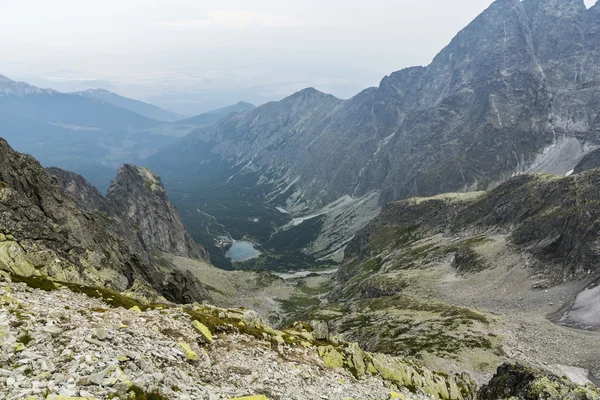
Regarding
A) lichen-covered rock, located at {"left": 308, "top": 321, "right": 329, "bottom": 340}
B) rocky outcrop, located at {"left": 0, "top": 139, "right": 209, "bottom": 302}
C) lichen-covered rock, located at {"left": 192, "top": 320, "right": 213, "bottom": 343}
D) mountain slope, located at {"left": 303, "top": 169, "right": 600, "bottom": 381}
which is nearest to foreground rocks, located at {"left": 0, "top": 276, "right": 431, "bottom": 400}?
lichen-covered rock, located at {"left": 192, "top": 320, "right": 213, "bottom": 343}

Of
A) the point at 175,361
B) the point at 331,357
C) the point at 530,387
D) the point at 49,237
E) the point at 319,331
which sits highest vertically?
the point at 49,237

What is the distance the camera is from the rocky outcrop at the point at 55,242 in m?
46.3

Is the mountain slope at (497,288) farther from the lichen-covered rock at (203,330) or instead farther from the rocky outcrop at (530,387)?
the lichen-covered rock at (203,330)

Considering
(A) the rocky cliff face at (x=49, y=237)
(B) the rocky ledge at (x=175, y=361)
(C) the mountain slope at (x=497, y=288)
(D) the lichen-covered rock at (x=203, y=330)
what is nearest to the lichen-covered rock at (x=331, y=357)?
(B) the rocky ledge at (x=175, y=361)

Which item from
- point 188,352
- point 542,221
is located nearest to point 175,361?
point 188,352

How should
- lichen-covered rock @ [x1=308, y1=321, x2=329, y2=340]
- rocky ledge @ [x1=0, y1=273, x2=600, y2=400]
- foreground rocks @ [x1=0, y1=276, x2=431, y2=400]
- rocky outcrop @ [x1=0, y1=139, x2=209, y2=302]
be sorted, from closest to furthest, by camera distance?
foreground rocks @ [x1=0, y1=276, x2=431, y2=400], rocky ledge @ [x1=0, y1=273, x2=600, y2=400], rocky outcrop @ [x1=0, y1=139, x2=209, y2=302], lichen-covered rock @ [x1=308, y1=321, x2=329, y2=340]

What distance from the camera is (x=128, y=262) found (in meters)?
86.4

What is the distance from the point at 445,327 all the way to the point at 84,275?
71.9m

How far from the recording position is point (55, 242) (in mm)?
56844

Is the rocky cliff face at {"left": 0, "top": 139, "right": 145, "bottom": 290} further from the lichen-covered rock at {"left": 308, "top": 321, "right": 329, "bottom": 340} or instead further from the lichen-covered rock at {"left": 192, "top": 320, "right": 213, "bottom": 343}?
the lichen-covered rock at {"left": 308, "top": 321, "right": 329, "bottom": 340}

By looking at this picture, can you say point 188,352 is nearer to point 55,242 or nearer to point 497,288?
point 55,242

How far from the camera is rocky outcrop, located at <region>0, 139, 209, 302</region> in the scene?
152ft

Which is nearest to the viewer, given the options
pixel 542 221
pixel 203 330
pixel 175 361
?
pixel 175 361

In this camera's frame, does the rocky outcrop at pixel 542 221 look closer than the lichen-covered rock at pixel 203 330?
No
